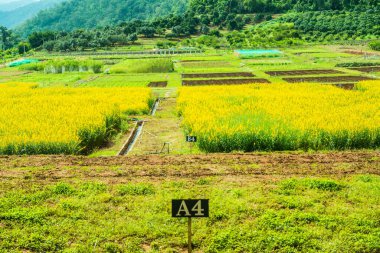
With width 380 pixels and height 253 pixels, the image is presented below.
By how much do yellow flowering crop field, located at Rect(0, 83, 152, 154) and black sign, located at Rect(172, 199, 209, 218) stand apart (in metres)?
Result: 10.5

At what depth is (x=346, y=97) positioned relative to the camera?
25.2 meters

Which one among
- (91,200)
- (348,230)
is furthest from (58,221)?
(348,230)

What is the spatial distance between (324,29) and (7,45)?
100531 mm

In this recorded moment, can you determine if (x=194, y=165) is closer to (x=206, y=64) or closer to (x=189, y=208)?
(x=189, y=208)

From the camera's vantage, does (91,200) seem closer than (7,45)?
Yes

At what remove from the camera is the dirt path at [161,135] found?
686 inches

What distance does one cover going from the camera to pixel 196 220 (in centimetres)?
942

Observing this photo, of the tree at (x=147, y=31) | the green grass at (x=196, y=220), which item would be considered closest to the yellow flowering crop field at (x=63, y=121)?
the green grass at (x=196, y=220)

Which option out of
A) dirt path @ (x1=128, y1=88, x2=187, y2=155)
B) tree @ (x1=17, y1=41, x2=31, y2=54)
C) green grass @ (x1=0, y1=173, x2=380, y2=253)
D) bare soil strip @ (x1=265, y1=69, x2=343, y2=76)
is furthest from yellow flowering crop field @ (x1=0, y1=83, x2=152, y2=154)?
tree @ (x1=17, y1=41, x2=31, y2=54)

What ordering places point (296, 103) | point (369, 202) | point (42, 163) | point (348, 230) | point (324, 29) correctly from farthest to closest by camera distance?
point (324, 29) → point (296, 103) → point (42, 163) → point (369, 202) → point (348, 230)

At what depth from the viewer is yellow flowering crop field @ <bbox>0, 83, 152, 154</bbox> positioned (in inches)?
645

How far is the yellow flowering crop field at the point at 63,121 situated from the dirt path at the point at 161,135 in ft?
4.93

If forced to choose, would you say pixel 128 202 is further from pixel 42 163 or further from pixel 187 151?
pixel 187 151

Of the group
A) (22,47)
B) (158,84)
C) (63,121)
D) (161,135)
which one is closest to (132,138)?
(161,135)
